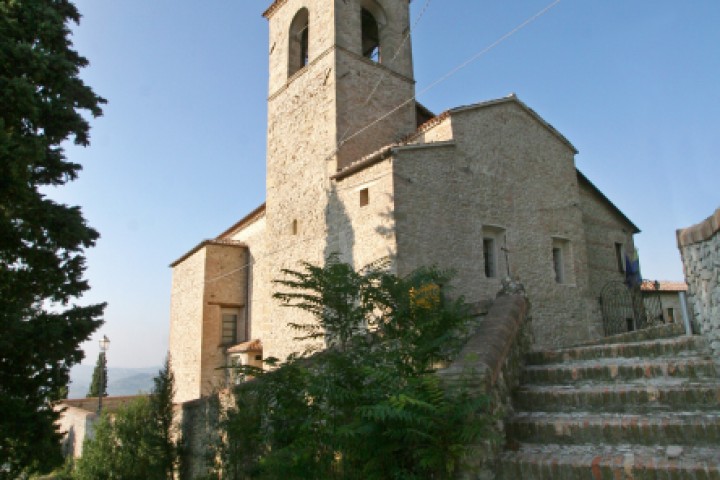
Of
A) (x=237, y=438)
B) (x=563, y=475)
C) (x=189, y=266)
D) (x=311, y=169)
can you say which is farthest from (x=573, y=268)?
(x=189, y=266)

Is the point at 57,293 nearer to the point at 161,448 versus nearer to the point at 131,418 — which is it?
the point at 161,448

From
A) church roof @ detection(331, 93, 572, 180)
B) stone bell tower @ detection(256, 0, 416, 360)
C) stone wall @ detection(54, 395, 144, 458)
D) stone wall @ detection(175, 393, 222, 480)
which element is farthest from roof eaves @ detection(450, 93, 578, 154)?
stone wall @ detection(54, 395, 144, 458)

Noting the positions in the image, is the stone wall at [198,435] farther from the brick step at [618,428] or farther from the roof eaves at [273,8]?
the roof eaves at [273,8]

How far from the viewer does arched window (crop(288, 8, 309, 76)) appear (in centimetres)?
1778

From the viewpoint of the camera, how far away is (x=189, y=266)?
20984 mm

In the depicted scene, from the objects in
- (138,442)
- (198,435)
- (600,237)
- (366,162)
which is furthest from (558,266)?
(138,442)

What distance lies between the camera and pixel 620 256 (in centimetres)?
1811

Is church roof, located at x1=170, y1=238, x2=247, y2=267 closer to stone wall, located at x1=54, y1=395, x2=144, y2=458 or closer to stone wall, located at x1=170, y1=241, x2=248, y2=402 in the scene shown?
stone wall, located at x1=170, y1=241, x2=248, y2=402

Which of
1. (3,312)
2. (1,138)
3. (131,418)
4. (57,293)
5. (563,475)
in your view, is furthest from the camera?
(131,418)

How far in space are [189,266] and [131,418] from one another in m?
7.17

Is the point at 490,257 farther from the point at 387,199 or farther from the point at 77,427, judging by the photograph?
the point at 77,427

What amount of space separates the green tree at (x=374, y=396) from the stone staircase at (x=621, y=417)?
31.1 inches

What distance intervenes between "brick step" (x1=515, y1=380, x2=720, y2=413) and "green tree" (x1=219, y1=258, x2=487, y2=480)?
1.03 meters

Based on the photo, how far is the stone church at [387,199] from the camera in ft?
41.0
